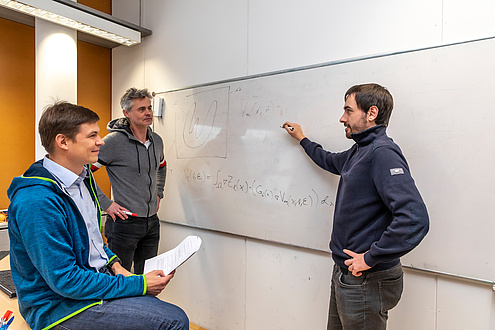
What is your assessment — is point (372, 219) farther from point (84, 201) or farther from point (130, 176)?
point (130, 176)

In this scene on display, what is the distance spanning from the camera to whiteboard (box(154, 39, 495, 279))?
5.27 feet

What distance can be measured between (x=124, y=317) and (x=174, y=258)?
361mm

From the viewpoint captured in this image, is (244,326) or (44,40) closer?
(244,326)

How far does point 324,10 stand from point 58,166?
167cm

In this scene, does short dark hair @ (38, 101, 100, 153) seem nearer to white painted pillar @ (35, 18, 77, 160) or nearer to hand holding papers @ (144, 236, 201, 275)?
hand holding papers @ (144, 236, 201, 275)

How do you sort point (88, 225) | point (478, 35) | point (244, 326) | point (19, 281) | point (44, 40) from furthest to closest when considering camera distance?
1. point (44, 40)
2. point (244, 326)
3. point (478, 35)
4. point (88, 225)
5. point (19, 281)

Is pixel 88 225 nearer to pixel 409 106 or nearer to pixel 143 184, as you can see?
pixel 143 184

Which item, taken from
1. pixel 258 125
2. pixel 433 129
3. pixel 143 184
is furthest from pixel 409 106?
pixel 143 184

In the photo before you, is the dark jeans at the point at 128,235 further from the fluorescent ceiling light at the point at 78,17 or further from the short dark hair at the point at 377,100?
the short dark hair at the point at 377,100

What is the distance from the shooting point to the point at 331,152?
1.99m

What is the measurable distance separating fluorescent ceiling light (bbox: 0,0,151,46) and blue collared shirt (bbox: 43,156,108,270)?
1.65 meters

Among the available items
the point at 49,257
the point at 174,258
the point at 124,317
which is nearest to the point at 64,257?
the point at 49,257

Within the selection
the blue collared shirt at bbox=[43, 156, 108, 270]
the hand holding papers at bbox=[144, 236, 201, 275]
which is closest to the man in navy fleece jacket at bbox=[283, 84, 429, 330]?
the hand holding papers at bbox=[144, 236, 201, 275]

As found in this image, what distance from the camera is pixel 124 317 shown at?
1.16 meters
